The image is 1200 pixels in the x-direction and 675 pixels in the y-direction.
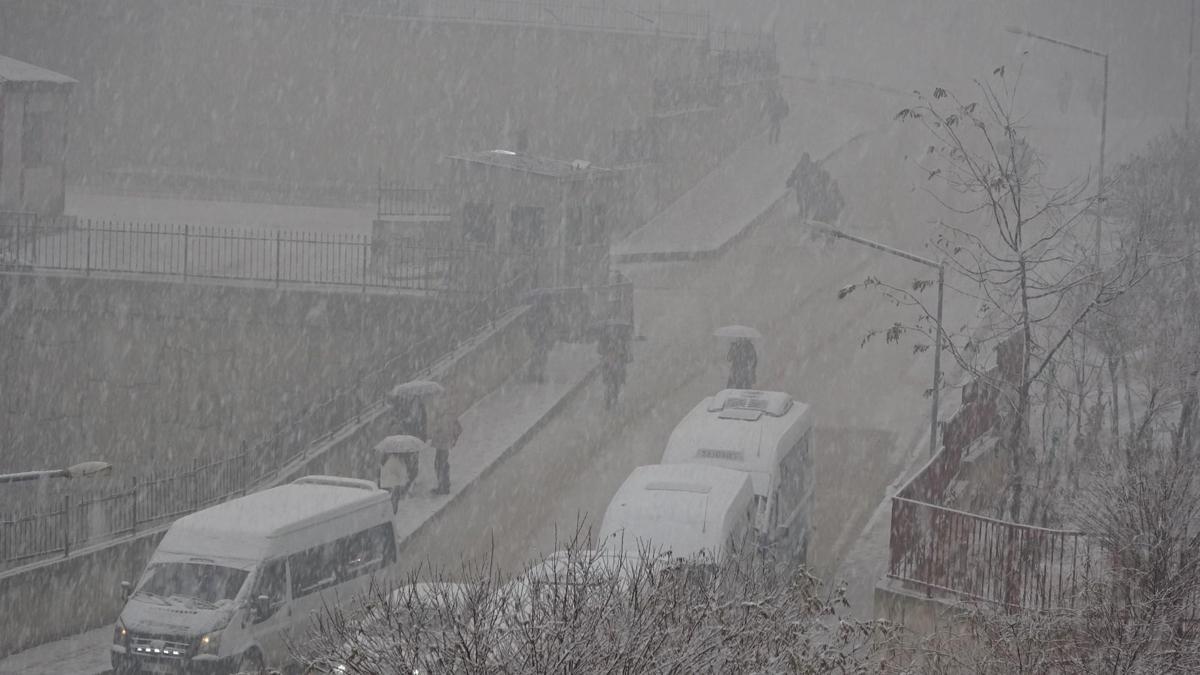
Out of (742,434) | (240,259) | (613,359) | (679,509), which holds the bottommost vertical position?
(679,509)

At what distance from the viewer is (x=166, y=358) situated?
2877 cm

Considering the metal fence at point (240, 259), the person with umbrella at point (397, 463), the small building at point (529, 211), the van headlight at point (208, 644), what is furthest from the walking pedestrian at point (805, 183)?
the van headlight at point (208, 644)

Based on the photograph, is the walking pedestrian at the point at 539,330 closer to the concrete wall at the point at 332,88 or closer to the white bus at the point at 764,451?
the white bus at the point at 764,451

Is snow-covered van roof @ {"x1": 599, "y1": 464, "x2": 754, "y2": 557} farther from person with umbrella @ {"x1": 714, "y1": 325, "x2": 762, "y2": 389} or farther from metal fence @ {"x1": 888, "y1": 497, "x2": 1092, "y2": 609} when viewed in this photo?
person with umbrella @ {"x1": 714, "y1": 325, "x2": 762, "y2": 389}

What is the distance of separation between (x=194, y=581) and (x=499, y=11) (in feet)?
138

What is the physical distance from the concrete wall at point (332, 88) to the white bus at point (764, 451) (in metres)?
28.7

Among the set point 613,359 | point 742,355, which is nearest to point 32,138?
point 613,359

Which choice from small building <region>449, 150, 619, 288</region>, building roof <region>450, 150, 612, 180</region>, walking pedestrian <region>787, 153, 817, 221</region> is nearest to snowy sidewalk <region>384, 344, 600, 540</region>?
small building <region>449, 150, 619, 288</region>

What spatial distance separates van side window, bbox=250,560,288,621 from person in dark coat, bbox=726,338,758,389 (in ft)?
38.0

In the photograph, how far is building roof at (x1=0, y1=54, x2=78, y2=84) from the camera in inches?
1318

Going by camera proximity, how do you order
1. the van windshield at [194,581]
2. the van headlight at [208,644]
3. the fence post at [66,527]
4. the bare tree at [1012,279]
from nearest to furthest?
the van headlight at [208,644], the bare tree at [1012,279], the van windshield at [194,581], the fence post at [66,527]

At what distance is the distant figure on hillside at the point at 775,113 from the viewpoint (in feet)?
154

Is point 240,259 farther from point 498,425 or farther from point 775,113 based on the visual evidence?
point 775,113

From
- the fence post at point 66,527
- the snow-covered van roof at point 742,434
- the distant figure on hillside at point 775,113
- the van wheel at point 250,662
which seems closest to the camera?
the van wheel at point 250,662
